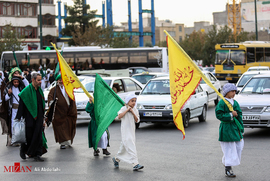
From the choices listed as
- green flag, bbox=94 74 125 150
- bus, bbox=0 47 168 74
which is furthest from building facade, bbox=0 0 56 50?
green flag, bbox=94 74 125 150

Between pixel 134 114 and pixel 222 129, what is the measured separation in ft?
4.89

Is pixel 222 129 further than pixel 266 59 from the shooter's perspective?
No

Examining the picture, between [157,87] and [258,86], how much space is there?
3.32 metres

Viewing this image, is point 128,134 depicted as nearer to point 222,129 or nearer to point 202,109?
point 222,129

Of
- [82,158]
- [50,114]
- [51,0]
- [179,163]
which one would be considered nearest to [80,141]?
[50,114]

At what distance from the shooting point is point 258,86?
12.0 metres

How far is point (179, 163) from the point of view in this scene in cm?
776

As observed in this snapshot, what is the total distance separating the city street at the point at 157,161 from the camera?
271 inches

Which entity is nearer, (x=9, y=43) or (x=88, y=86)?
(x=88, y=86)

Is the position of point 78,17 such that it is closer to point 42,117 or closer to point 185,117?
point 185,117

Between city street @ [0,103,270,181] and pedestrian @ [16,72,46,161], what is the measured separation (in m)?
0.22

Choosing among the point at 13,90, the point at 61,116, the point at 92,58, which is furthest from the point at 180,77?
the point at 92,58

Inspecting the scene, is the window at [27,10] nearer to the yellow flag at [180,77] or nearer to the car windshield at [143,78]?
the car windshield at [143,78]

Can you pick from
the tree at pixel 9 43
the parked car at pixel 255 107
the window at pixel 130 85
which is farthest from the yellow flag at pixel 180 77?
the tree at pixel 9 43
